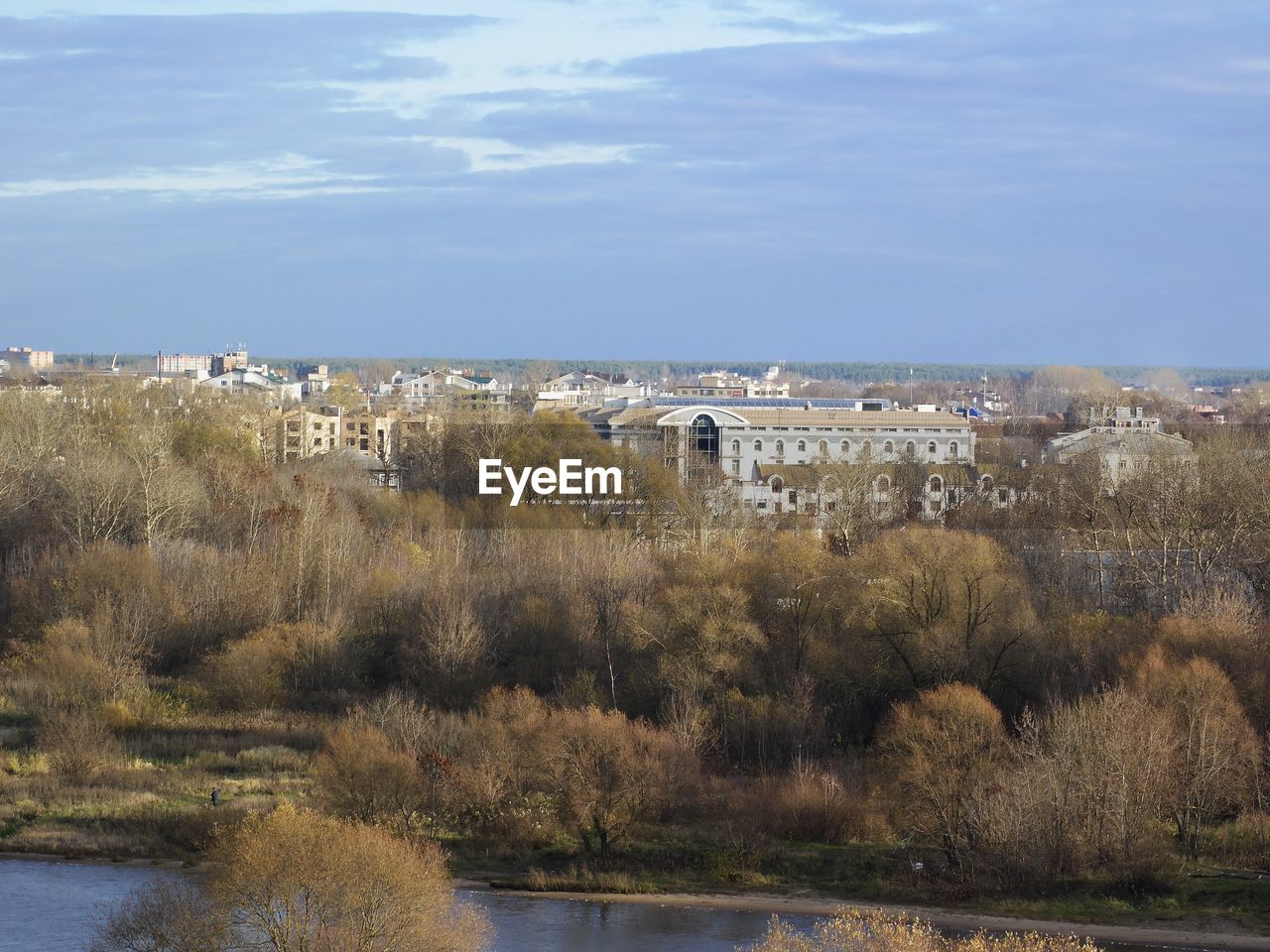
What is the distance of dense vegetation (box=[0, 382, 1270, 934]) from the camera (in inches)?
952

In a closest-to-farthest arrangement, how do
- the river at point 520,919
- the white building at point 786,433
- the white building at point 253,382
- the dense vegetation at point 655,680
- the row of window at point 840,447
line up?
the river at point 520,919 < the dense vegetation at point 655,680 < the white building at point 786,433 < the row of window at point 840,447 < the white building at point 253,382

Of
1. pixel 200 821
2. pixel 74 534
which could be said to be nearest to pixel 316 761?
pixel 200 821

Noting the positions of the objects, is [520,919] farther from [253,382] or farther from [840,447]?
[253,382]

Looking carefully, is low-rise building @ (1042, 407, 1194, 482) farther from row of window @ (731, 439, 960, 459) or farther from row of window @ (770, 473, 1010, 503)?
row of window @ (731, 439, 960, 459)

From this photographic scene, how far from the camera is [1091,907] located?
2236 centimetres

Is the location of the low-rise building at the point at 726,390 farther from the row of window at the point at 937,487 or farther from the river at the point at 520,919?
the river at the point at 520,919

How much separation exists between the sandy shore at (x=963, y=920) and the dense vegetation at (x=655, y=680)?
443mm

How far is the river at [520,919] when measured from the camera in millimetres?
20969

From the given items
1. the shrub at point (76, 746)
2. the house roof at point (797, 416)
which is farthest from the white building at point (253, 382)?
the shrub at point (76, 746)

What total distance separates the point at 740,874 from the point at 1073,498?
82.2 ft

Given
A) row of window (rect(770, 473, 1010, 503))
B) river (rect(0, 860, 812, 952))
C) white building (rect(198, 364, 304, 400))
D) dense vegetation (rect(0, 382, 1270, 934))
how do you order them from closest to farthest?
1. river (rect(0, 860, 812, 952))
2. dense vegetation (rect(0, 382, 1270, 934))
3. row of window (rect(770, 473, 1010, 503))
4. white building (rect(198, 364, 304, 400))

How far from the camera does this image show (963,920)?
2211 centimetres

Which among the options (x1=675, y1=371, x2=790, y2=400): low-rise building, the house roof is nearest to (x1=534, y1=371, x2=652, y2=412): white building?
(x1=675, y1=371, x2=790, y2=400): low-rise building

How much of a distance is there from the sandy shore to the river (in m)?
0.23
